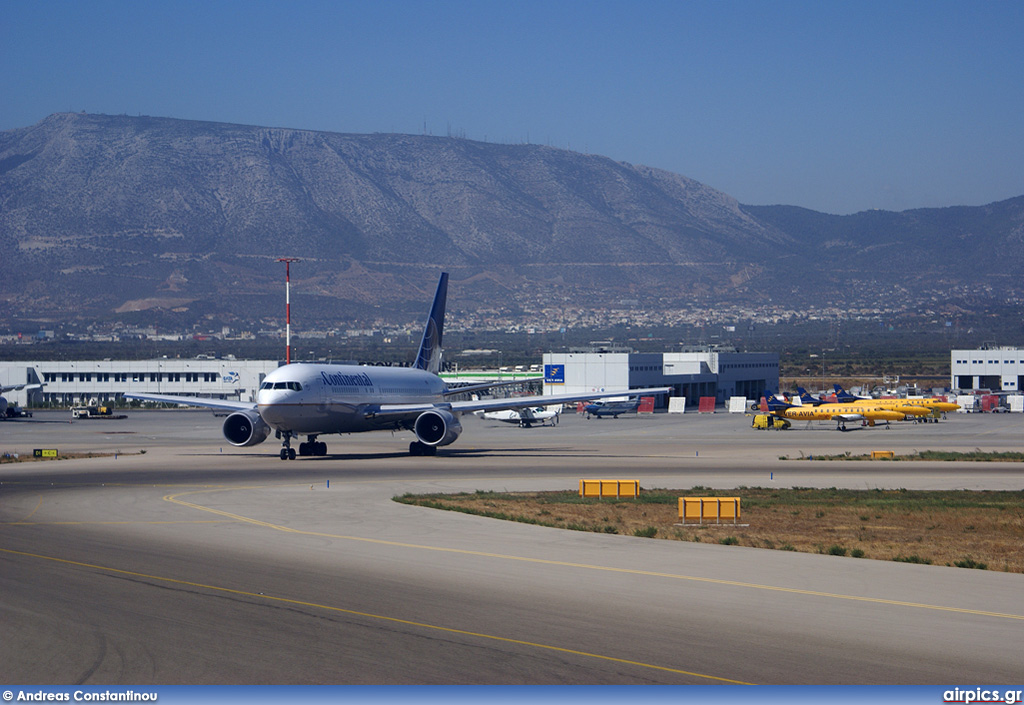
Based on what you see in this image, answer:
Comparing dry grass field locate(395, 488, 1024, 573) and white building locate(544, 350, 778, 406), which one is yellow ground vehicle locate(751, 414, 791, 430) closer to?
white building locate(544, 350, 778, 406)

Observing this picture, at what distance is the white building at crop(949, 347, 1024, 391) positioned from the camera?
533ft

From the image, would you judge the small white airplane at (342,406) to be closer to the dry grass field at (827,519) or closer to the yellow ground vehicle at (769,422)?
the dry grass field at (827,519)

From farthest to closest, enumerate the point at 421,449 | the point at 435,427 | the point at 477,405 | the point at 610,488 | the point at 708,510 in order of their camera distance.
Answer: the point at 477,405 < the point at 421,449 < the point at 435,427 < the point at 610,488 < the point at 708,510

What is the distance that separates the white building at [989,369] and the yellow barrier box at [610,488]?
447 feet

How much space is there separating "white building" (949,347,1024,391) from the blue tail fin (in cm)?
11415

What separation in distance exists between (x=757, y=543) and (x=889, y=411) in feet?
251

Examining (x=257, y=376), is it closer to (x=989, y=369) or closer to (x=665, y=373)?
(x=665, y=373)

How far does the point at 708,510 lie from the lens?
34.9 meters

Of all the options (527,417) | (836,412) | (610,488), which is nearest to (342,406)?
(610,488)

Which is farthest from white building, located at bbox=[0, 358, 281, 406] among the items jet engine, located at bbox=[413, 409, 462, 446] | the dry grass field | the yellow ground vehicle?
the dry grass field

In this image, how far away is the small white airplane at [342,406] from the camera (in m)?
56.2

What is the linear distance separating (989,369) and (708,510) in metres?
145

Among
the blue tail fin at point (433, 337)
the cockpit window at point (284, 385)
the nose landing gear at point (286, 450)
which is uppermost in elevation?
the blue tail fin at point (433, 337)

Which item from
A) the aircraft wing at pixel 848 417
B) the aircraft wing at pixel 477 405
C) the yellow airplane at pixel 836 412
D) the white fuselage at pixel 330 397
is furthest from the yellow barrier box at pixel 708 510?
the aircraft wing at pixel 848 417
